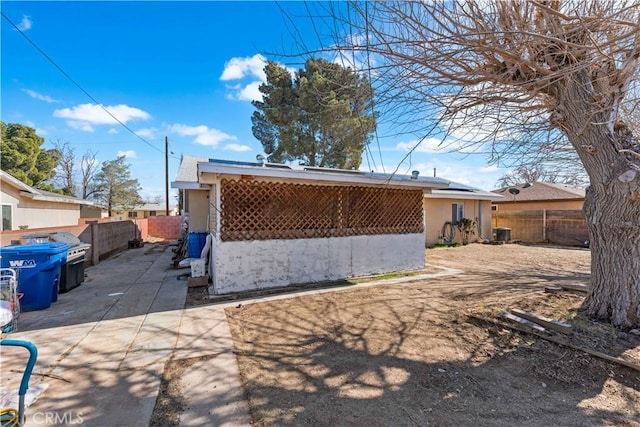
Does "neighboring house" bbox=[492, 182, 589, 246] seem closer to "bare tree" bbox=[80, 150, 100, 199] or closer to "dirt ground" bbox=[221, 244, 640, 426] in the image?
"dirt ground" bbox=[221, 244, 640, 426]

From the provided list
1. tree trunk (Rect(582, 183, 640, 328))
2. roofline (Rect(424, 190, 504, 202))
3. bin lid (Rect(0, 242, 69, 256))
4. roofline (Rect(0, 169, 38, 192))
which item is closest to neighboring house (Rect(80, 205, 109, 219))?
roofline (Rect(0, 169, 38, 192))

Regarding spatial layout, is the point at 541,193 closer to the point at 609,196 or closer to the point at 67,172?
the point at 609,196

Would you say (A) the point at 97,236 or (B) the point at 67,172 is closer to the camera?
(A) the point at 97,236

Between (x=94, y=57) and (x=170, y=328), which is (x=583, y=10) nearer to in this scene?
(x=170, y=328)

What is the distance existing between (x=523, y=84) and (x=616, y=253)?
281 centimetres

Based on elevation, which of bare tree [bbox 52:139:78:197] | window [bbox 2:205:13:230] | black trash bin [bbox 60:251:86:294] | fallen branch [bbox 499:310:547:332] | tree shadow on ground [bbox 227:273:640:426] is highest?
bare tree [bbox 52:139:78:197]

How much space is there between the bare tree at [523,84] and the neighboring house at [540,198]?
1631cm

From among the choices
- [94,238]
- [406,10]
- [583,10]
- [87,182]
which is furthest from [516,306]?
[87,182]

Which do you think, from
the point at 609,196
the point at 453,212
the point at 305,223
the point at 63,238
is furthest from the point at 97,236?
the point at 453,212

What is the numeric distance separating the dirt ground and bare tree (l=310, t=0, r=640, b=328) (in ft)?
4.56

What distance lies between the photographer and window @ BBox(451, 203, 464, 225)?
1598 cm

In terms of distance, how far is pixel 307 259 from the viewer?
719cm

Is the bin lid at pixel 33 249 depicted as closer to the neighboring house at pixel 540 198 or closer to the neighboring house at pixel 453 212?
the neighboring house at pixel 453 212

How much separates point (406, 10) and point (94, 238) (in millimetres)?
11441
